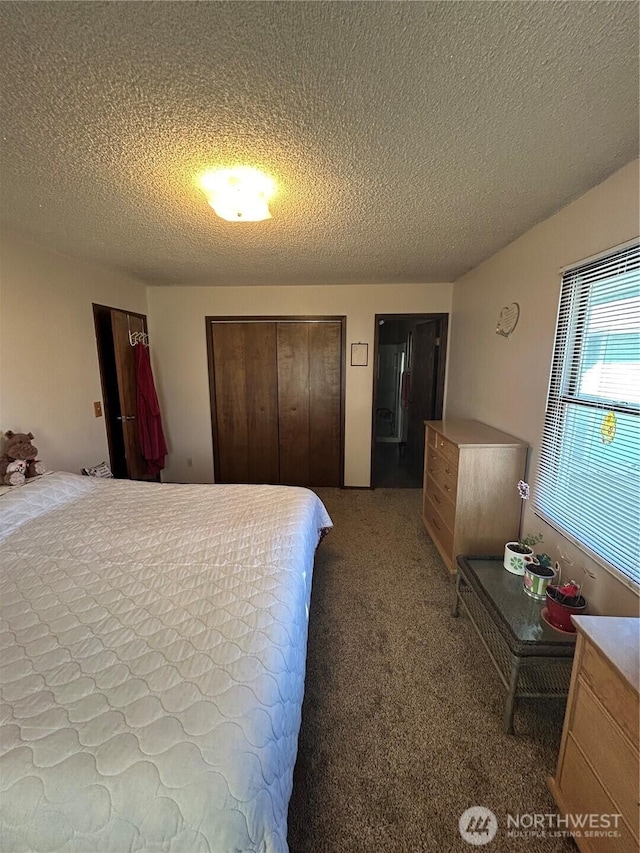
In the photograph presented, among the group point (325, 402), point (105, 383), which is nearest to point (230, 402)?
point (325, 402)

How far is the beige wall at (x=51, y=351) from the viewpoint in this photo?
85.1 inches

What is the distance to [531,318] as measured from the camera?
82.5 inches

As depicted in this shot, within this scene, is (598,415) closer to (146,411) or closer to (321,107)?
(321,107)

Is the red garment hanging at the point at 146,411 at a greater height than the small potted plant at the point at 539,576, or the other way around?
the red garment hanging at the point at 146,411

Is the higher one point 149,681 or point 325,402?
point 325,402

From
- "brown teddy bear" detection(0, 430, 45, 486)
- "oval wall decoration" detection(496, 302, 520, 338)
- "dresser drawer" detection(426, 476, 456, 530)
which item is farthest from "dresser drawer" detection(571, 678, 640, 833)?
"brown teddy bear" detection(0, 430, 45, 486)

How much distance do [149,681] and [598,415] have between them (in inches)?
80.4

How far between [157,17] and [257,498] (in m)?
2.01

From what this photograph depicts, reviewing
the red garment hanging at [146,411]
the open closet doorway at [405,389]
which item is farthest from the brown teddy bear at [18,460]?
the open closet doorway at [405,389]

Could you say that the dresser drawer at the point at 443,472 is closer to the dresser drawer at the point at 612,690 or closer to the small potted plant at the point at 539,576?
the small potted plant at the point at 539,576

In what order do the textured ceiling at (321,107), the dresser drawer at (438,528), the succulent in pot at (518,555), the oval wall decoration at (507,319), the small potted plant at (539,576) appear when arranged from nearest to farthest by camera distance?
the textured ceiling at (321,107) → the small potted plant at (539,576) → the succulent in pot at (518,555) → the oval wall decoration at (507,319) → the dresser drawer at (438,528)

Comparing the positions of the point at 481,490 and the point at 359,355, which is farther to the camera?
the point at 359,355

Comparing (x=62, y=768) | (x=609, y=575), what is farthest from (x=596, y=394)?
(x=62, y=768)

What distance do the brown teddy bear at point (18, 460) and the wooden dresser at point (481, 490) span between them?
2769mm
